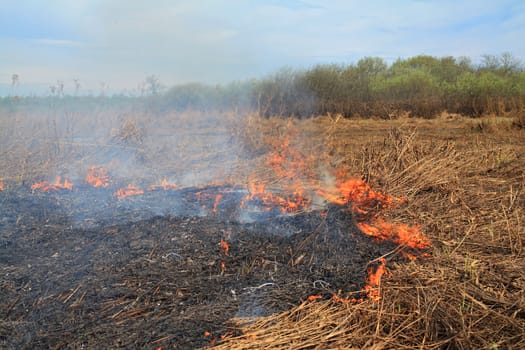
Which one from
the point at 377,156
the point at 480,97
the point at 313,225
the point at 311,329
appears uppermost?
the point at 480,97

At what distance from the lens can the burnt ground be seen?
2.89 metres

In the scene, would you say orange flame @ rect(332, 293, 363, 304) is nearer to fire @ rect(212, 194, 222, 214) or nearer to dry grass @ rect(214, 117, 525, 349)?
dry grass @ rect(214, 117, 525, 349)

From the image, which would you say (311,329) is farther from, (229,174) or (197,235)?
(229,174)

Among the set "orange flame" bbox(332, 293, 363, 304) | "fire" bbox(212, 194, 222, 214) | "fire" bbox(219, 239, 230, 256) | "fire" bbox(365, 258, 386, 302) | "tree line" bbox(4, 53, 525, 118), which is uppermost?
"tree line" bbox(4, 53, 525, 118)

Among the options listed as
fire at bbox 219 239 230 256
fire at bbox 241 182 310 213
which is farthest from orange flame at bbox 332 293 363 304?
fire at bbox 241 182 310 213

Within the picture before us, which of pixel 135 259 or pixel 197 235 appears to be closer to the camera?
pixel 135 259

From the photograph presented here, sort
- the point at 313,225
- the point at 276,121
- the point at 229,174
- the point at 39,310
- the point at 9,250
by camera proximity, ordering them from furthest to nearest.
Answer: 1. the point at 276,121
2. the point at 229,174
3. the point at 313,225
4. the point at 9,250
5. the point at 39,310

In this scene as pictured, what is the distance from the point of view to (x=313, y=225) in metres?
4.55

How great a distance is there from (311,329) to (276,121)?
8.70 metres

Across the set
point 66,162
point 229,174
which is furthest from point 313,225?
point 66,162

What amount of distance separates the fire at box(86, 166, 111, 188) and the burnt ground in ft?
3.73

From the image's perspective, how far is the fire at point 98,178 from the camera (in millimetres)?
6662

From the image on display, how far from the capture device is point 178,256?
394 centimetres

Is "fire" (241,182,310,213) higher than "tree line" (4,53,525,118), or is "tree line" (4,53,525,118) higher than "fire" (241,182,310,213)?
"tree line" (4,53,525,118)
